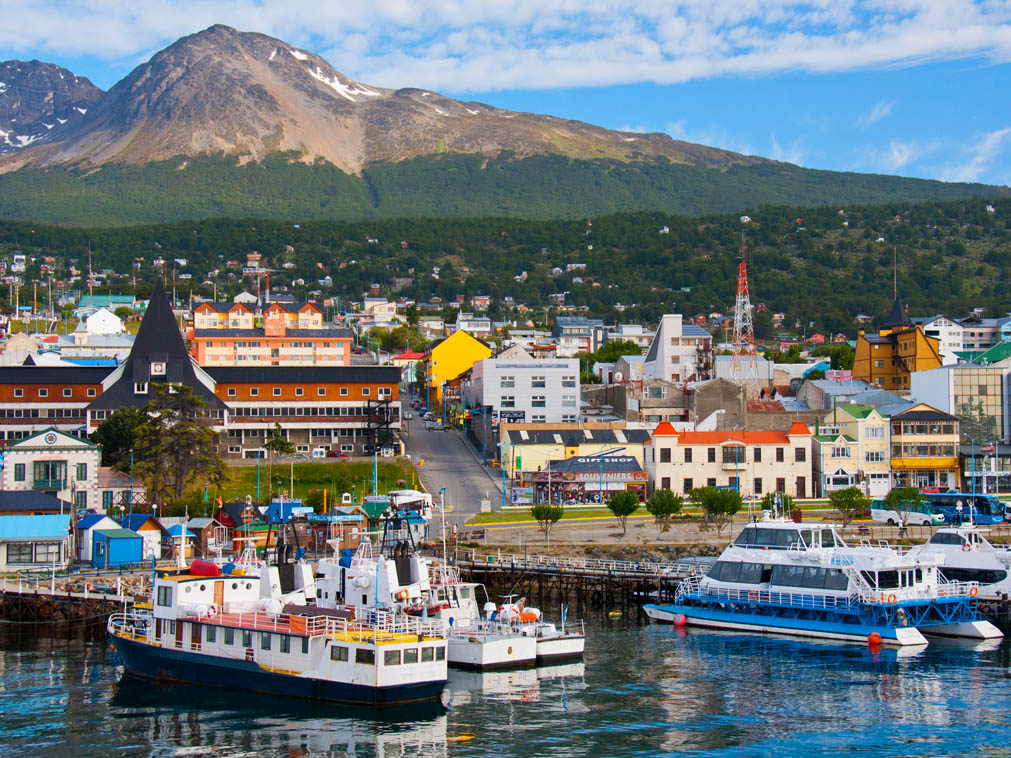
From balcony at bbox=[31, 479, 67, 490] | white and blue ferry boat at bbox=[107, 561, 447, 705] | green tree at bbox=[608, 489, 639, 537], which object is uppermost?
balcony at bbox=[31, 479, 67, 490]

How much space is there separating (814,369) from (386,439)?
56.3m

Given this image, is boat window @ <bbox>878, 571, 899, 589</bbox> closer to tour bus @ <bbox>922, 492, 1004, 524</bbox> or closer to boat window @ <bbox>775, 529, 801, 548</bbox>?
boat window @ <bbox>775, 529, 801, 548</bbox>

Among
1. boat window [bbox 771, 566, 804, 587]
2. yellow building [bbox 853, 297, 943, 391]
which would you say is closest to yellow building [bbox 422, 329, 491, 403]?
yellow building [bbox 853, 297, 943, 391]

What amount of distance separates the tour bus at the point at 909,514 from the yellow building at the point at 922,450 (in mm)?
9410

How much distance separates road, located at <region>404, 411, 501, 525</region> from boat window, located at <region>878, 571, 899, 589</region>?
29.3 metres

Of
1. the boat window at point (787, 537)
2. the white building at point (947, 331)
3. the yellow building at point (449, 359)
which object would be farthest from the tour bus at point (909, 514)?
the white building at point (947, 331)

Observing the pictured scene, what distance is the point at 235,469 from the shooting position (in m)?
86.4

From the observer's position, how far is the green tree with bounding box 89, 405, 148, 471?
81.5 meters

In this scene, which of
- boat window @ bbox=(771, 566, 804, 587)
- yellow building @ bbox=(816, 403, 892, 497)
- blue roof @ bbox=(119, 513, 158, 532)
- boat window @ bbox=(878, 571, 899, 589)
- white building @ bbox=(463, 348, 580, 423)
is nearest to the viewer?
boat window @ bbox=(878, 571, 899, 589)

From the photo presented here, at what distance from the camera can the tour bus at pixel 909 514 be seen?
75.8 m

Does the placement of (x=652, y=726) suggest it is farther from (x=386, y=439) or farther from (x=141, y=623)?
(x=386, y=439)

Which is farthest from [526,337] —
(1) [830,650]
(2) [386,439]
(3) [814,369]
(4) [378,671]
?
(4) [378,671]

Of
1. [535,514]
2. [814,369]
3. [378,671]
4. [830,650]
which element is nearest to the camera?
[378,671]

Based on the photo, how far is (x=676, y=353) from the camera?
122 meters
